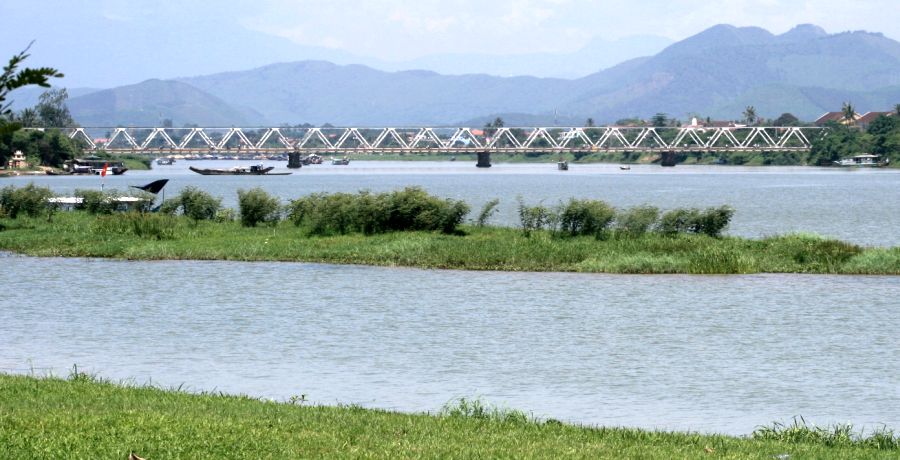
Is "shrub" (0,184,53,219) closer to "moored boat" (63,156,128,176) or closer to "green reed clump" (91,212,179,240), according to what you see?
"green reed clump" (91,212,179,240)

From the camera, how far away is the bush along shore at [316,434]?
1586cm

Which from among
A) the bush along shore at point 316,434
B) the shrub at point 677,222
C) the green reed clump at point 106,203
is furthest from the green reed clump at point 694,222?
the bush along shore at point 316,434

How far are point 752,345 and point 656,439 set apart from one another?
43.1 ft

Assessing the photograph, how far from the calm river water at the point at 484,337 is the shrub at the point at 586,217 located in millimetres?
5173

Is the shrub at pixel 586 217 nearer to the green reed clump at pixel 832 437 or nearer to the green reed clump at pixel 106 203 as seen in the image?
the green reed clump at pixel 106 203

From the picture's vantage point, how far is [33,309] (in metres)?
36.9

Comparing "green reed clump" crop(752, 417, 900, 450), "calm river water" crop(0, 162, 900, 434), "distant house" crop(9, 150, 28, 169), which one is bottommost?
"distant house" crop(9, 150, 28, 169)

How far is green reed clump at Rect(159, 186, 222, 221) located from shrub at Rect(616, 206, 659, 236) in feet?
68.7

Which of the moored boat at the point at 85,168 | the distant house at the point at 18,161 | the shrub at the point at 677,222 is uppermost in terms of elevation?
the shrub at the point at 677,222

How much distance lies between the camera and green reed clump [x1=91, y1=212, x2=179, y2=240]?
55.7 m

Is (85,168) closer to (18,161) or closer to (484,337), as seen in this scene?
(18,161)

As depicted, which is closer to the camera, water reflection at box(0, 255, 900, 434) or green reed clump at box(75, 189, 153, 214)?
water reflection at box(0, 255, 900, 434)

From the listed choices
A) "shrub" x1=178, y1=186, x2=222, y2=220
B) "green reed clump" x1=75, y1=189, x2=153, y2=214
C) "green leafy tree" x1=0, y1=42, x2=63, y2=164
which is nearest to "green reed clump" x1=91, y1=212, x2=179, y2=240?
"shrub" x1=178, y1=186, x2=222, y2=220

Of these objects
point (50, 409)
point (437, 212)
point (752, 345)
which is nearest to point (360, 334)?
point (752, 345)
